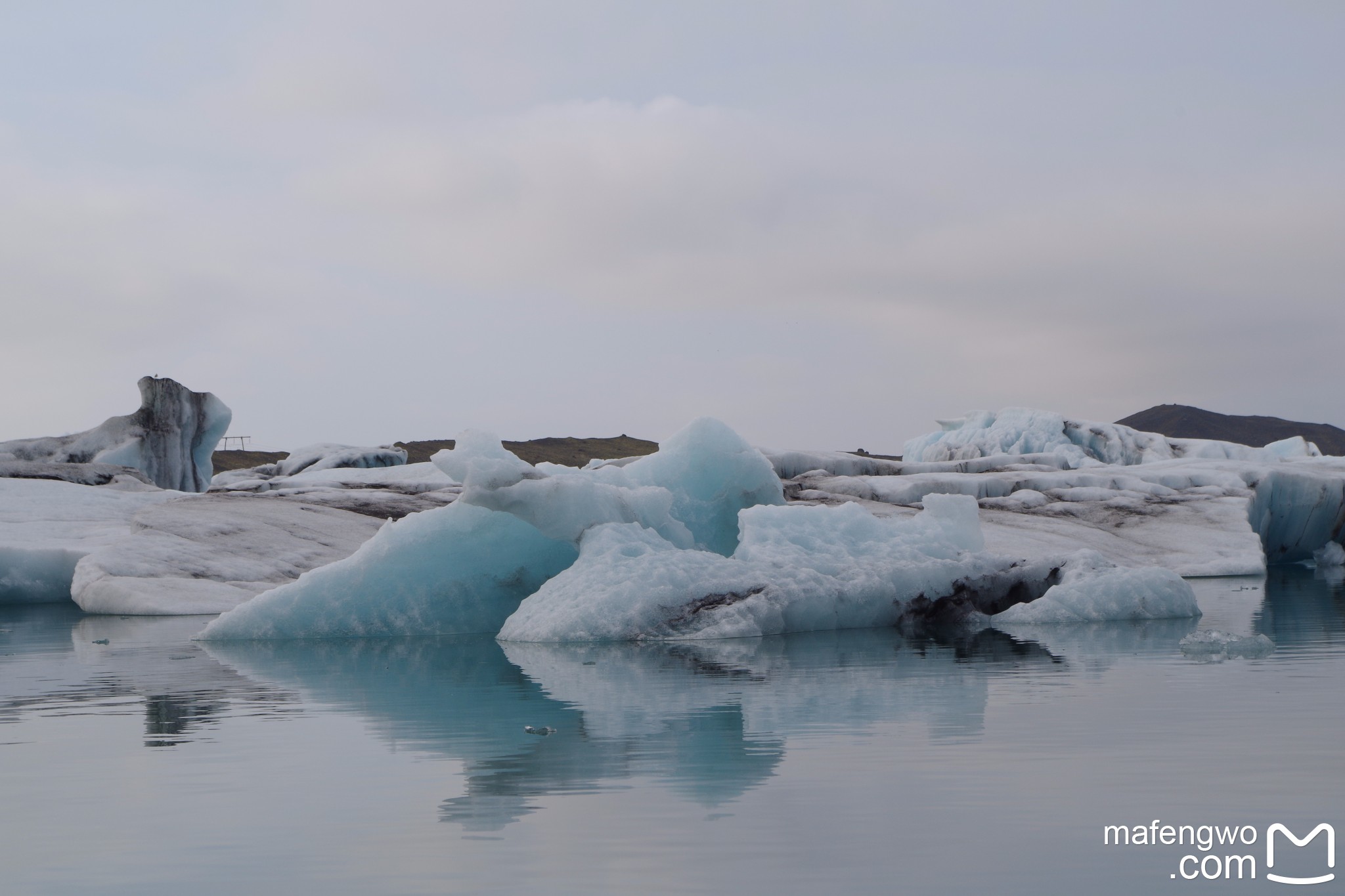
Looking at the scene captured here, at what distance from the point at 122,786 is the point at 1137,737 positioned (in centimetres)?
452

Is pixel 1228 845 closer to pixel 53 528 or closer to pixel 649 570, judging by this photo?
pixel 649 570

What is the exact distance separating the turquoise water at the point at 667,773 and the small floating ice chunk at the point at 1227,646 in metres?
0.32

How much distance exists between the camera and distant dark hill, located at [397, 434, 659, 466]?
245ft

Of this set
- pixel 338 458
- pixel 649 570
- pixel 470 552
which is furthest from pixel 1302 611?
pixel 338 458

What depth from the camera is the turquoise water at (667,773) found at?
13.6 feet

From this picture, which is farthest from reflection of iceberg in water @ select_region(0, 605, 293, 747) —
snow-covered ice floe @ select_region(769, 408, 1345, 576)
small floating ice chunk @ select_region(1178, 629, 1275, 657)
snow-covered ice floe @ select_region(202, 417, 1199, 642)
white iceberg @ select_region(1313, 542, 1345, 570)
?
white iceberg @ select_region(1313, 542, 1345, 570)

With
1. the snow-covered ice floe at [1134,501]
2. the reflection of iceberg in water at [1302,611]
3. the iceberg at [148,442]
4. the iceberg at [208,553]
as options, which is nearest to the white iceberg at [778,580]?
the reflection of iceberg in water at [1302,611]

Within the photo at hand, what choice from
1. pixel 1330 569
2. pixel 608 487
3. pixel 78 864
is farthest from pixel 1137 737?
pixel 1330 569

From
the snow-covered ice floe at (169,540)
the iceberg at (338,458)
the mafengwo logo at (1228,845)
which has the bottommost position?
the mafengwo logo at (1228,845)

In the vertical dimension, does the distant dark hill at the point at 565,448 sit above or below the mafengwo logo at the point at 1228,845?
above

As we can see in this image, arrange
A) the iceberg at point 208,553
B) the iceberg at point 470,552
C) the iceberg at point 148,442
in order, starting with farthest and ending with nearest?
the iceberg at point 148,442 < the iceberg at point 208,553 < the iceberg at point 470,552

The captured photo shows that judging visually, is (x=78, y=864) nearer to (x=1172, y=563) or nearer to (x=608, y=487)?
(x=608, y=487)

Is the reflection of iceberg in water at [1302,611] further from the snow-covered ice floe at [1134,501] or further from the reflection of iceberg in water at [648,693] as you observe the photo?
the snow-covered ice floe at [1134,501]

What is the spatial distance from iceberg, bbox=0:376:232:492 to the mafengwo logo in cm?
3019
